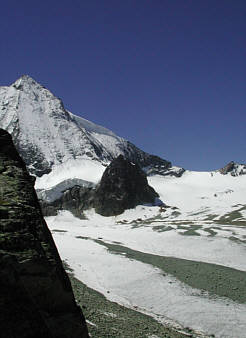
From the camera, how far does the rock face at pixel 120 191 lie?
174 metres

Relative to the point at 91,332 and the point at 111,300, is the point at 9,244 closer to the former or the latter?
the point at 91,332

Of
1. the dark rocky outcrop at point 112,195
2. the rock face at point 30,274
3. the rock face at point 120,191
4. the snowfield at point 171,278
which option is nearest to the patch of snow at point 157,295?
the snowfield at point 171,278

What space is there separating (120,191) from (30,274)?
173 meters

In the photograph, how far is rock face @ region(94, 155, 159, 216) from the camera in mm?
174125

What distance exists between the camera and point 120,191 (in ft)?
597

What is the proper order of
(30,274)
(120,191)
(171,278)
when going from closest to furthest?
(30,274) → (171,278) → (120,191)

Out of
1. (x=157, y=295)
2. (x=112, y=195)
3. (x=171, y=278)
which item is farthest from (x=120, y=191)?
(x=157, y=295)

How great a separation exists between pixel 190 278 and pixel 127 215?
5301 inches

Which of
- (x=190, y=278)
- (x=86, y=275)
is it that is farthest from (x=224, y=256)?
(x=86, y=275)

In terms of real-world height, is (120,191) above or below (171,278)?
above

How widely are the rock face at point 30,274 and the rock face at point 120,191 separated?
159339 mm

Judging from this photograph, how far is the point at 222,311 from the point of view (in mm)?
21562

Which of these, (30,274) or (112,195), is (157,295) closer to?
(30,274)

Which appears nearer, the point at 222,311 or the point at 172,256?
the point at 222,311
